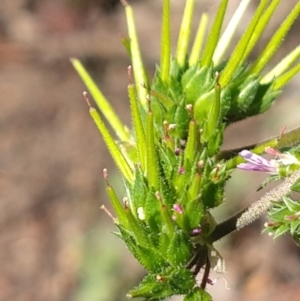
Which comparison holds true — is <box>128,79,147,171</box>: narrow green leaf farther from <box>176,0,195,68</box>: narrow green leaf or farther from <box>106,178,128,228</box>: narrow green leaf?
<box>176,0,195,68</box>: narrow green leaf

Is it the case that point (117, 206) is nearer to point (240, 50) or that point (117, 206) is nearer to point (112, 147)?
point (112, 147)

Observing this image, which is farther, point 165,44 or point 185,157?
point 165,44

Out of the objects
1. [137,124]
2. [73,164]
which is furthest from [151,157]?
[73,164]

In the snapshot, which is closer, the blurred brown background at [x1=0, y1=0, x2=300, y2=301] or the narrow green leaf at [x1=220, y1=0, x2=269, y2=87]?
the narrow green leaf at [x1=220, y1=0, x2=269, y2=87]

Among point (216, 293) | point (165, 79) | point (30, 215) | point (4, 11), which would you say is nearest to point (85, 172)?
point (30, 215)

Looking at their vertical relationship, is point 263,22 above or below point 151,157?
above

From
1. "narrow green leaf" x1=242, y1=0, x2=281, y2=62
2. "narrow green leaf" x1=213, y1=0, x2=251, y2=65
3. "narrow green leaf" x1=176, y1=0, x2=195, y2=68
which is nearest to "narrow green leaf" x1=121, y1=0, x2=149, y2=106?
"narrow green leaf" x1=176, y1=0, x2=195, y2=68
